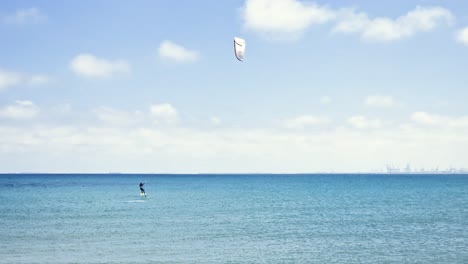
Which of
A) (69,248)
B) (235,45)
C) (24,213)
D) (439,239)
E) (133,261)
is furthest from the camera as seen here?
(24,213)

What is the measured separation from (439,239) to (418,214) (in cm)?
2288

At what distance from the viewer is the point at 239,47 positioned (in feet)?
94.1

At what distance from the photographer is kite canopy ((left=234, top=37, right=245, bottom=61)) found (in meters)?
28.3

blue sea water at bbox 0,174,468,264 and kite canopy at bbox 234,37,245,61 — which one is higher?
kite canopy at bbox 234,37,245,61

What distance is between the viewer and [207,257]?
33031 millimetres

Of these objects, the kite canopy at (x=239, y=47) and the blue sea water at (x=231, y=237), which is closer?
the kite canopy at (x=239, y=47)

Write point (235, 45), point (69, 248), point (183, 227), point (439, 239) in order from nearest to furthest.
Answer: point (235, 45) → point (69, 248) → point (439, 239) → point (183, 227)

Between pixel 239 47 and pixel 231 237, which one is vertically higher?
pixel 239 47

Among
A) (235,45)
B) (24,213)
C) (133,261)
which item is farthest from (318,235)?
(24,213)

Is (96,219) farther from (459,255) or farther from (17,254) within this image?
(459,255)

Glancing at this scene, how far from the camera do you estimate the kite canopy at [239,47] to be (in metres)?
28.3

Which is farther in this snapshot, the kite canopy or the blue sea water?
the blue sea water

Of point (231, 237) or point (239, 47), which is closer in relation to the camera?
point (239, 47)

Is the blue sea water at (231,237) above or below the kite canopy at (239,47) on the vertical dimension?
below
